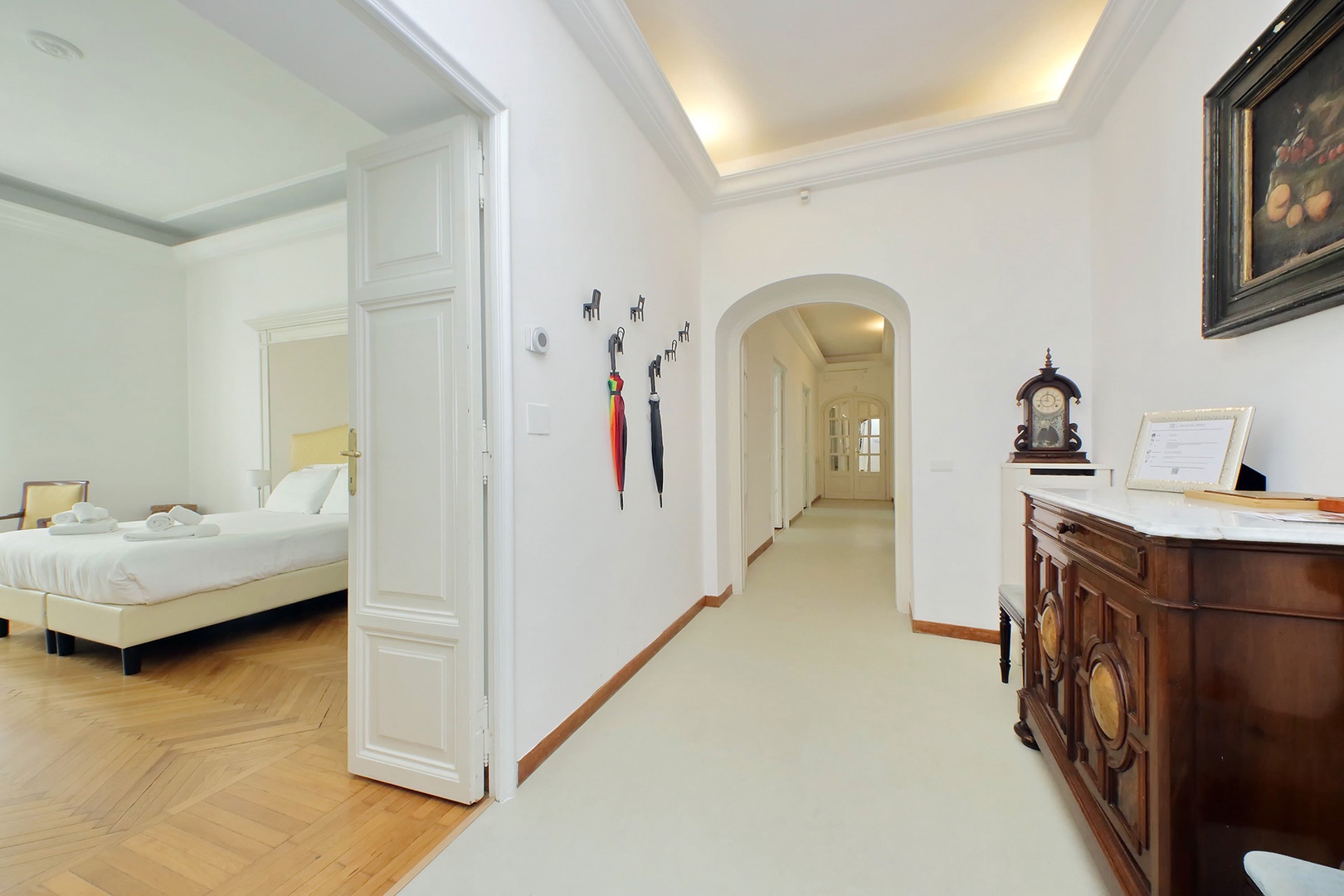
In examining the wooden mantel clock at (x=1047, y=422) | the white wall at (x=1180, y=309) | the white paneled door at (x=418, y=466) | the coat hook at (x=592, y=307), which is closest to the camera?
the white wall at (x=1180, y=309)

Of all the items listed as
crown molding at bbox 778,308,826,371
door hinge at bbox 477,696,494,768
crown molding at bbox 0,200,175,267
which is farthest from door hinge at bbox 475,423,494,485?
crown molding at bbox 0,200,175,267

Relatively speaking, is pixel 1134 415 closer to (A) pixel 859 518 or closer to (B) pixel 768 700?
(B) pixel 768 700

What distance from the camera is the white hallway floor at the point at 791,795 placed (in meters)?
1.38

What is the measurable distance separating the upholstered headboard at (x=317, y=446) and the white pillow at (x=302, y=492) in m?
0.25

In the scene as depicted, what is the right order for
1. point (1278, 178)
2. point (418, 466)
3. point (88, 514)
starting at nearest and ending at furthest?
point (1278, 178), point (418, 466), point (88, 514)

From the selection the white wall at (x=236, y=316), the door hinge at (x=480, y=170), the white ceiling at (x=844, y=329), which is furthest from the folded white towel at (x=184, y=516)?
the white ceiling at (x=844, y=329)

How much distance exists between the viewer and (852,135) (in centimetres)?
355

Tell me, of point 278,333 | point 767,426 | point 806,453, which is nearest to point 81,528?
point 278,333

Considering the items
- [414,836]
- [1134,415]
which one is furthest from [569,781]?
[1134,415]

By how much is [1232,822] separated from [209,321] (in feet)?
23.8

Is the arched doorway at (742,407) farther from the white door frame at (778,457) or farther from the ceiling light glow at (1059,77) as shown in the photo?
the white door frame at (778,457)

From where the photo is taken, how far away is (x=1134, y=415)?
2.37 meters

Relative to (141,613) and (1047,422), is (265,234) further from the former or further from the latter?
(1047,422)

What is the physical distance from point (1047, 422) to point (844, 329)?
18.1 feet
